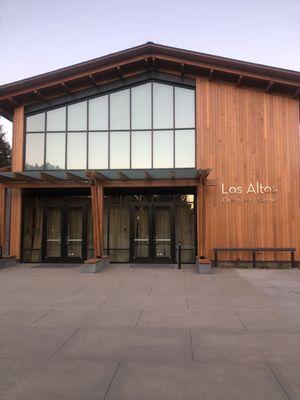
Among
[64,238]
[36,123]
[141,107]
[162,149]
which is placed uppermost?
[141,107]

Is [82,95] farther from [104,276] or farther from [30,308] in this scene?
[30,308]

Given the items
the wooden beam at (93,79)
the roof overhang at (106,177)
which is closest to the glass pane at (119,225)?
the roof overhang at (106,177)

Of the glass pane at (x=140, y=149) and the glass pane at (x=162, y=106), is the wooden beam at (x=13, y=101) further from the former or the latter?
the glass pane at (x=162, y=106)

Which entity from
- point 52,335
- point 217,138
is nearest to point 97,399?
point 52,335

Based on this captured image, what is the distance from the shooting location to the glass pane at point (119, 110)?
672 inches

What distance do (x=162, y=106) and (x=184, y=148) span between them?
79.4 inches

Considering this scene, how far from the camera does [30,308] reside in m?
8.39

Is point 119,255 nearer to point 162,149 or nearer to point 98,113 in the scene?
point 162,149

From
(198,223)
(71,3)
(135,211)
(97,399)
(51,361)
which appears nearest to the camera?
(97,399)

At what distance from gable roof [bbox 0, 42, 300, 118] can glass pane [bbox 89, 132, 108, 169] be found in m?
2.16

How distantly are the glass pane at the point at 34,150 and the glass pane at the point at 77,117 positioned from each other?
1.33 m

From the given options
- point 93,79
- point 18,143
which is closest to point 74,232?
point 18,143

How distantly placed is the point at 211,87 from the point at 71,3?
22.2 ft

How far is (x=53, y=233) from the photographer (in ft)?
57.5
